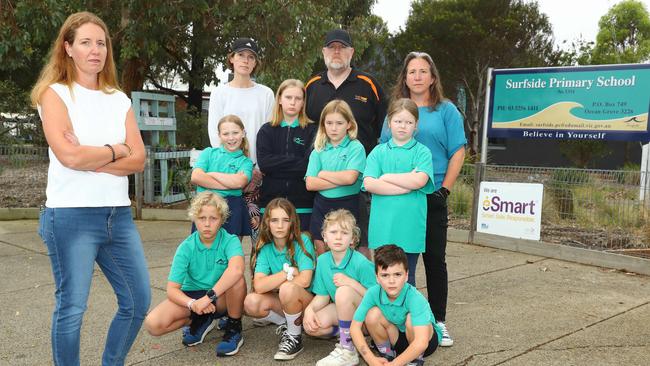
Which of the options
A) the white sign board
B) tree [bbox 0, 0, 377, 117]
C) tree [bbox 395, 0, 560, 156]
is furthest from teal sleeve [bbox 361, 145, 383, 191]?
tree [bbox 395, 0, 560, 156]

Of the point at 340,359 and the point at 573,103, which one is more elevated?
the point at 573,103

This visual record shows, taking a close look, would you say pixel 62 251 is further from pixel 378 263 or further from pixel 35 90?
pixel 378 263

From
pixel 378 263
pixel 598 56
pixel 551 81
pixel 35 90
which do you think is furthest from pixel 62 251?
pixel 598 56

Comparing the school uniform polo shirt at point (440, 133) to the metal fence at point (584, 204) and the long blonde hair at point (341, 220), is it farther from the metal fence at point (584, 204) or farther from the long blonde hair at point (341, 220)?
the metal fence at point (584, 204)

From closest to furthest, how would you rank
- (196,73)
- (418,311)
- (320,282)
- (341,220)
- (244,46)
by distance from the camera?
(418,311) → (341,220) → (320,282) → (244,46) → (196,73)

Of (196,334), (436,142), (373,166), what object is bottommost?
(196,334)

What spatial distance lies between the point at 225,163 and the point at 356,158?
35.4 inches

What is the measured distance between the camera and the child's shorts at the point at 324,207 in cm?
397

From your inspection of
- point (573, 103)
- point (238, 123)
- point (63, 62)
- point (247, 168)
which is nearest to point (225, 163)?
point (247, 168)

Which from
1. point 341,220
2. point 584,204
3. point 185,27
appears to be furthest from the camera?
point 185,27

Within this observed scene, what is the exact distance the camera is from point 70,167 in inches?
103

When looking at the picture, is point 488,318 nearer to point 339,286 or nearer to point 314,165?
point 339,286

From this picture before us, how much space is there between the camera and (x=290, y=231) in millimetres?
3859

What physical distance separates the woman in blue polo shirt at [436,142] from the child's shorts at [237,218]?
1122 mm
